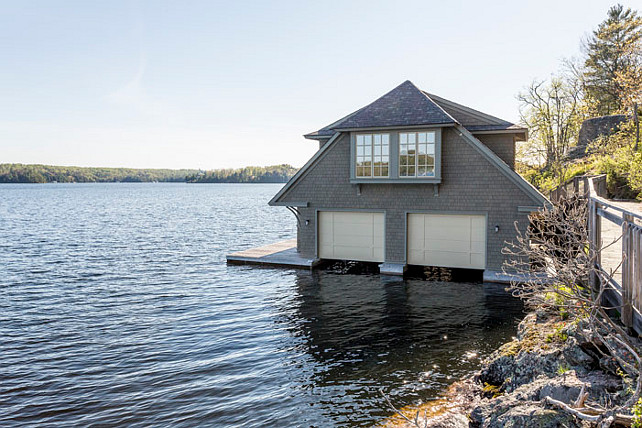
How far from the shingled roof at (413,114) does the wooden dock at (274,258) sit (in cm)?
573

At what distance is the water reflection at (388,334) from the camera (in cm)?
864

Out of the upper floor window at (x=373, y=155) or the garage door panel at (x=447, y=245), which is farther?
the upper floor window at (x=373, y=155)

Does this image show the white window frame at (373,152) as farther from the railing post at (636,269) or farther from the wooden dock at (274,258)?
the railing post at (636,269)

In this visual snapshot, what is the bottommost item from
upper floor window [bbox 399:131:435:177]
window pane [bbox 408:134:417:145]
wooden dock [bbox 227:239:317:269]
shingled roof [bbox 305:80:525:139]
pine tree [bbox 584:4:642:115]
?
wooden dock [bbox 227:239:317:269]

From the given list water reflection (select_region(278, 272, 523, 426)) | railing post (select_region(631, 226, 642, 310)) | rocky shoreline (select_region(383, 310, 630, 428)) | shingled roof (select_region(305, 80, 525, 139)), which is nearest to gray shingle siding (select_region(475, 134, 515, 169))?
shingled roof (select_region(305, 80, 525, 139))

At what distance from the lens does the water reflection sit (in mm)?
8641

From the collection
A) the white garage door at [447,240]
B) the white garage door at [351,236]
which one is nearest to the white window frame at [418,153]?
the white garage door at [447,240]

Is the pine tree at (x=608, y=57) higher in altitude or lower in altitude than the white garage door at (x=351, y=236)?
higher

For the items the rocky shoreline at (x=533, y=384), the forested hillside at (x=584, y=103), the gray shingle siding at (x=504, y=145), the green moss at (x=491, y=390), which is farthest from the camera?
the forested hillside at (x=584, y=103)

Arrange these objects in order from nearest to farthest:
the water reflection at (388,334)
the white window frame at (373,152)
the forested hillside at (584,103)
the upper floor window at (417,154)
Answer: the water reflection at (388,334) → the upper floor window at (417,154) → the white window frame at (373,152) → the forested hillside at (584,103)

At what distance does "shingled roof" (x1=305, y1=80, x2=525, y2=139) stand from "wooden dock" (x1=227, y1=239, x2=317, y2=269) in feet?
18.8

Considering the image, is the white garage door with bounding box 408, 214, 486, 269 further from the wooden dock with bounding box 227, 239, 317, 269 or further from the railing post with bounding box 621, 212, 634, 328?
the railing post with bounding box 621, 212, 634, 328

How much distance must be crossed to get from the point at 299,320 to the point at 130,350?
14.4 feet

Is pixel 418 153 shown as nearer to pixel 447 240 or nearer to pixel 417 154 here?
pixel 417 154
